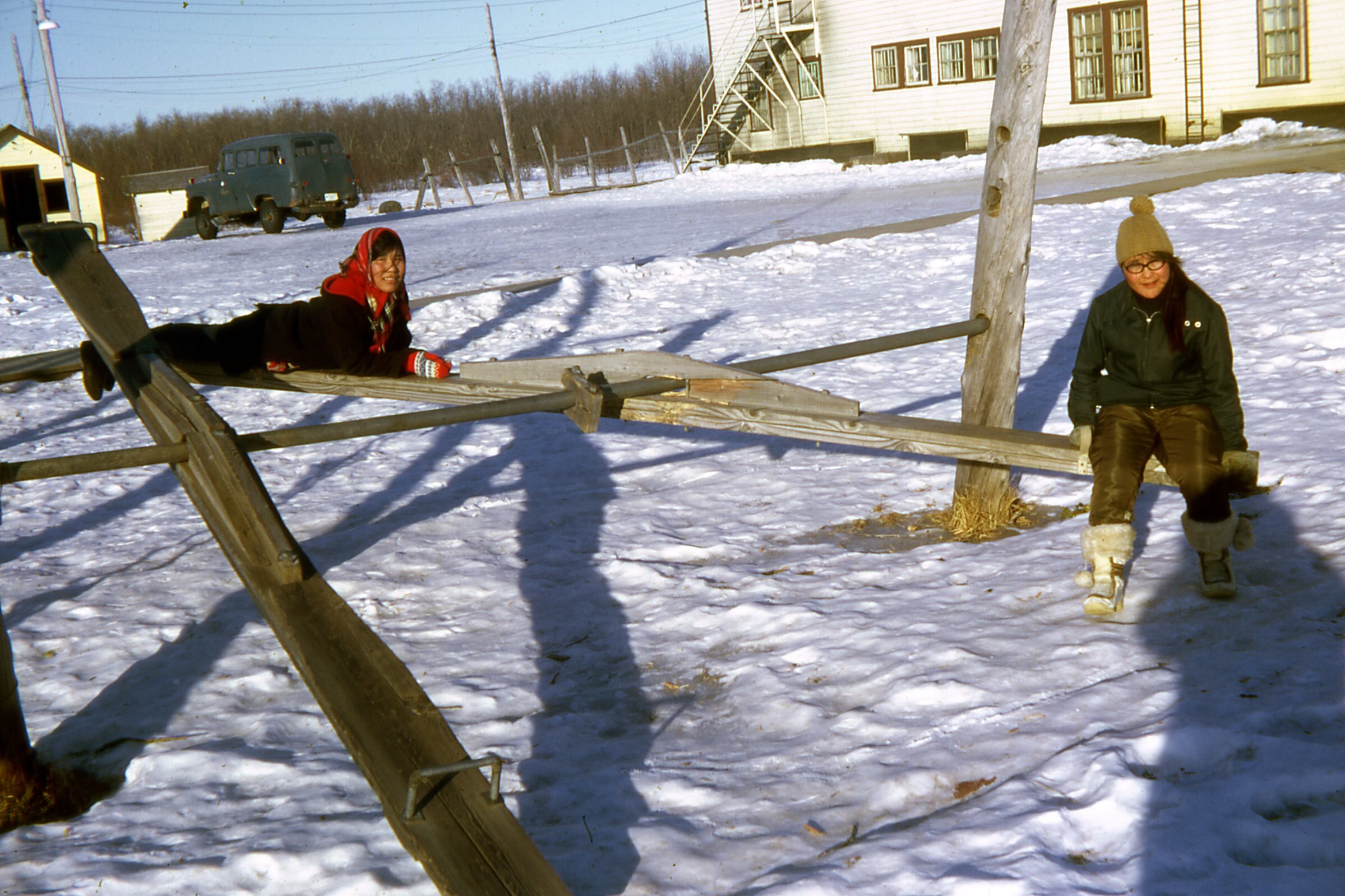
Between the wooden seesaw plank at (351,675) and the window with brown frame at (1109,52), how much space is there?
23968 mm

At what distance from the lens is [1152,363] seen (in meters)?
3.83

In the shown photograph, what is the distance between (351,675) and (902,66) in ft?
88.6

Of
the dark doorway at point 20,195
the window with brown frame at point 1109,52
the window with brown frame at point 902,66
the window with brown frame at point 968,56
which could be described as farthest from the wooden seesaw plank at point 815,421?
the dark doorway at point 20,195

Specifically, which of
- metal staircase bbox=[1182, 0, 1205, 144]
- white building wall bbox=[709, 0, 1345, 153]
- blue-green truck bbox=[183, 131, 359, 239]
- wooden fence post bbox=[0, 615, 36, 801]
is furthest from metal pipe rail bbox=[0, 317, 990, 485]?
blue-green truck bbox=[183, 131, 359, 239]

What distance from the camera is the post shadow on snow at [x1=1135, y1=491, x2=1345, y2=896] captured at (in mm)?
2408

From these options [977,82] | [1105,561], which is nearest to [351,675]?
[1105,561]

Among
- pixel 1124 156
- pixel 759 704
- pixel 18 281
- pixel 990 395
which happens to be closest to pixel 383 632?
pixel 759 704

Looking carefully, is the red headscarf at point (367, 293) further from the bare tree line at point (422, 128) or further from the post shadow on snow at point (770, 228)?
the bare tree line at point (422, 128)

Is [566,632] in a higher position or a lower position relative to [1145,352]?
lower

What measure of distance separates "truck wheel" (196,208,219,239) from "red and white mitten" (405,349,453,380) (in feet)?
76.8

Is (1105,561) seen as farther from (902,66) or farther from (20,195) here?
(20,195)

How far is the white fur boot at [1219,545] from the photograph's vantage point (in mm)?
3656

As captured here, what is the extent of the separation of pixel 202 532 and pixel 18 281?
10824 mm

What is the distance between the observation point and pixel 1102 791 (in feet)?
8.87
